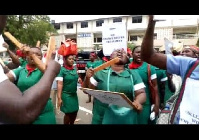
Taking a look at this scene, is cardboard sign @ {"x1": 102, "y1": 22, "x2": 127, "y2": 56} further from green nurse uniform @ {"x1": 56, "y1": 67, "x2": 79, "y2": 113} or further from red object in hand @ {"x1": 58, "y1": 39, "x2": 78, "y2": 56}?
green nurse uniform @ {"x1": 56, "y1": 67, "x2": 79, "y2": 113}

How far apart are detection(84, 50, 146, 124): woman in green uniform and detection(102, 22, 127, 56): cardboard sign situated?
0.08 m

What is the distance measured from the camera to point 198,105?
1.79m

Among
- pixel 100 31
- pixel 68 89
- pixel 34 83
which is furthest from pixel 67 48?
pixel 100 31

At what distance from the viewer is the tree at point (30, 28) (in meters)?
29.9

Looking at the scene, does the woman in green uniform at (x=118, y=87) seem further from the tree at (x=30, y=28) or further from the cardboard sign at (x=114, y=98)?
the tree at (x=30, y=28)

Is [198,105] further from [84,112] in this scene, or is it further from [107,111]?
[84,112]

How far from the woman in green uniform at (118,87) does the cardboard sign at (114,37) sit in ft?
0.26

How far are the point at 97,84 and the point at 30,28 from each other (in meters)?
30.2

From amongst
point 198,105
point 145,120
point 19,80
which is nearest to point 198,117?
point 198,105

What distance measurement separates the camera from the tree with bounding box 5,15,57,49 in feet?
98.1

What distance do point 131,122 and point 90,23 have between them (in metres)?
38.5

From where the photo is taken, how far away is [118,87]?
9.39ft

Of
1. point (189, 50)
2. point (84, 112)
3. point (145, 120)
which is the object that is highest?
point (189, 50)

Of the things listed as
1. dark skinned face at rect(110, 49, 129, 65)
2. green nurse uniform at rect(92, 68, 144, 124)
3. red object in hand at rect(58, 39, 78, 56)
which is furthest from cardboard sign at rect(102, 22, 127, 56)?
red object in hand at rect(58, 39, 78, 56)
